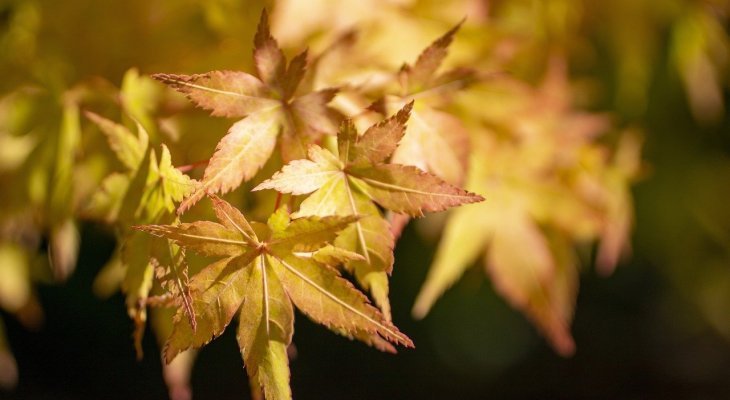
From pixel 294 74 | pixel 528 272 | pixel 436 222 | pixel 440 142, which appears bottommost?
pixel 436 222

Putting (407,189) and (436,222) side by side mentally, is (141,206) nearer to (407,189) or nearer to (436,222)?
(407,189)

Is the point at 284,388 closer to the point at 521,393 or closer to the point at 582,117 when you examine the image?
the point at 582,117

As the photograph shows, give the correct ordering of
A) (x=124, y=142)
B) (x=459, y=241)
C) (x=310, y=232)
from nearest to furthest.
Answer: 1. (x=310, y=232)
2. (x=124, y=142)
3. (x=459, y=241)

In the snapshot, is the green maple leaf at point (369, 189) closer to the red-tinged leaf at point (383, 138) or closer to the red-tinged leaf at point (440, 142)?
the red-tinged leaf at point (383, 138)

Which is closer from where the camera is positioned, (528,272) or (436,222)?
(528,272)

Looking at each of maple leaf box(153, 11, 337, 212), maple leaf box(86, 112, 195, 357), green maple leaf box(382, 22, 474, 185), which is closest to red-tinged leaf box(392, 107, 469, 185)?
green maple leaf box(382, 22, 474, 185)

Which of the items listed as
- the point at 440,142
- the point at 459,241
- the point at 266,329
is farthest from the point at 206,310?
the point at 459,241

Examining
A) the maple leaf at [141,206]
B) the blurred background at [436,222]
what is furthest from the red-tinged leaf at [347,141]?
the blurred background at [436,222]
